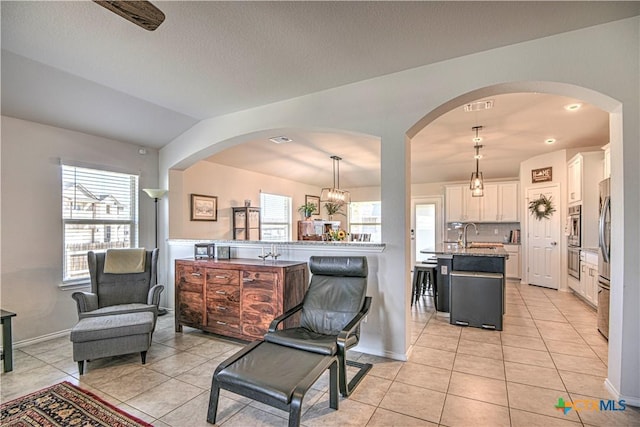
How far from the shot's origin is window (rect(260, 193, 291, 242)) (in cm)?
714

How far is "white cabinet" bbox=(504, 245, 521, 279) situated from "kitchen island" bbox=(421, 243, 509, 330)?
3.40 metres

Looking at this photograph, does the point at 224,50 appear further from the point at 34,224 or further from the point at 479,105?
the point at 34,224

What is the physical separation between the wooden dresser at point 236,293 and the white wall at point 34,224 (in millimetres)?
1461

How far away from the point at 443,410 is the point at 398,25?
2878 mm

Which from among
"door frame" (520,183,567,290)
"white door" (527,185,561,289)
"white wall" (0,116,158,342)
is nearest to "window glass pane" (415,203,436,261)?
"door frame" (520,183,567,290)

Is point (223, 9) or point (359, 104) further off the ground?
point (223, 9)

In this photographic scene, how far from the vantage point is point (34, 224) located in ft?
11.7

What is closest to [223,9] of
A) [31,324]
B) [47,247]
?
[47,247]

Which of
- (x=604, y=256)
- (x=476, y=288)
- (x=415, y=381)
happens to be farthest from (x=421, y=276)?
(x=415, y=381)

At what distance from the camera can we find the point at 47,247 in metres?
3.69

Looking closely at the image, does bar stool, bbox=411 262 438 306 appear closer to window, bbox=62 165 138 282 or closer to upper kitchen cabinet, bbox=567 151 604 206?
upper kitchen cabinet, bbox=567 151 604 206

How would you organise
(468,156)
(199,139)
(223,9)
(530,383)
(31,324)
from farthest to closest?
1. (468,156)
2. (199,139)
3. (31,324)
4. (530,383)
5. (223,9)

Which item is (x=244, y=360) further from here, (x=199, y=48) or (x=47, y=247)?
(x=47, y=247)

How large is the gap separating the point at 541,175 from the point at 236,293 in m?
6.44
